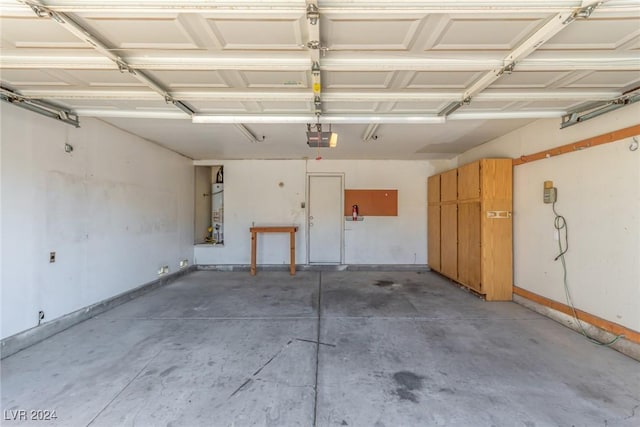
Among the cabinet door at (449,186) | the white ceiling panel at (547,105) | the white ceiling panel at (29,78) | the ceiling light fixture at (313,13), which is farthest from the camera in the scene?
the cabinet door at (449,186)

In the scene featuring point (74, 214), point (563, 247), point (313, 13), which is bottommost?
point (563, 247)

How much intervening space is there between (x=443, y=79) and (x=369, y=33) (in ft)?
3.17

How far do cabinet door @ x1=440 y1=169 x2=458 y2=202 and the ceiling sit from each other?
1.82m

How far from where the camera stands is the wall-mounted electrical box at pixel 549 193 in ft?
10.8

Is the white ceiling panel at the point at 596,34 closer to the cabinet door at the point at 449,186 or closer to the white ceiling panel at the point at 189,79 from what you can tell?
the white ceiling panel at the point at 189,79

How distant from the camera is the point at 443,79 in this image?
2398 millimetres

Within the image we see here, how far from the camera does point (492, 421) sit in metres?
1.71

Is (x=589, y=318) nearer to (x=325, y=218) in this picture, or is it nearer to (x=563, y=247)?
(x=563, y=247)

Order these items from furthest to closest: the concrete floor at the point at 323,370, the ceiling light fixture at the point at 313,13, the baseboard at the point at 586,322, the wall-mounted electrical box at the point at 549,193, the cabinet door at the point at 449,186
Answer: the cabinet door at the point at 449,186
the wall-mounted electrical box at the point at 549,193
the baseboard at the point at 586,322
the concrete floor at the point at 323,370
the ceiling light fixture at the point at 313,13

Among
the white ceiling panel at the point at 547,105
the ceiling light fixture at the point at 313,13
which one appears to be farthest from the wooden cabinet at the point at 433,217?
the ceiling light fixture at the point at 313,13

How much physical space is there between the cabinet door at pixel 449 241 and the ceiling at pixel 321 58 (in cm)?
220

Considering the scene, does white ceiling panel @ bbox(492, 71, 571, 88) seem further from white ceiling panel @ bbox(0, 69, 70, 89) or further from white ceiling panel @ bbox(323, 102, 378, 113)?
white ceiling panel @ bbox(0, 69, 70, 89)

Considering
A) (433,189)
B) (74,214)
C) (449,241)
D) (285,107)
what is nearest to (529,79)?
(285,107)

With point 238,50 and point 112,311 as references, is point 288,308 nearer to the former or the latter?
point 112,311
